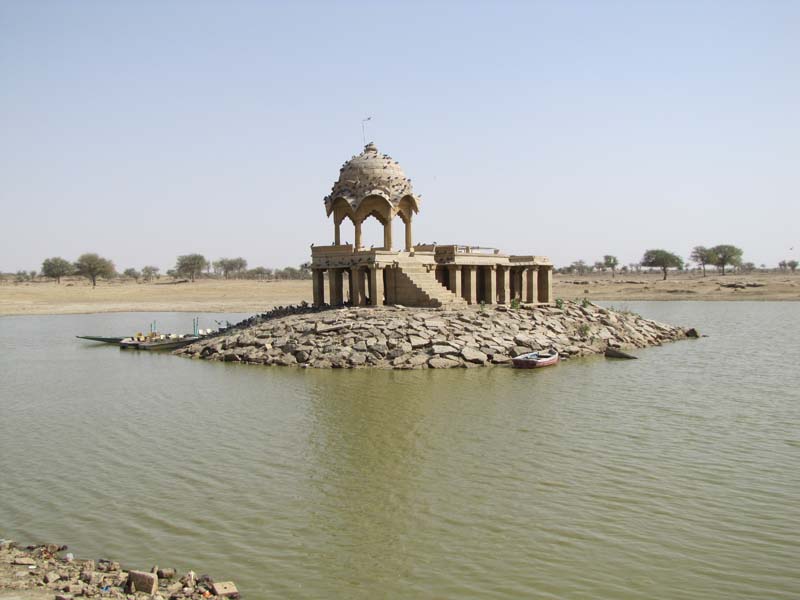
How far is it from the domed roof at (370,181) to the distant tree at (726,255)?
8554cm

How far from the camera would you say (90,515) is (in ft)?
38.5

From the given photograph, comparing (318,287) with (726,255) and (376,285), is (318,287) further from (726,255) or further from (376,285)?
(726,255)

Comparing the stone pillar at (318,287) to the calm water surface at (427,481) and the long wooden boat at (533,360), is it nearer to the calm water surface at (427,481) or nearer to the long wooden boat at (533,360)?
the calm water surface at (427,481)

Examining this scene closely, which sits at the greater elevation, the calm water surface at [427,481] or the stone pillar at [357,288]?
the stone pillar at [357,288]

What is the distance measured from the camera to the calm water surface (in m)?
9.62

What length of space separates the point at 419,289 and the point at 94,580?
2241cm

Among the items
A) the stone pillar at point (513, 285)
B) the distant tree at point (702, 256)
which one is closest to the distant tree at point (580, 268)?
the distant tree at point (702, 256)

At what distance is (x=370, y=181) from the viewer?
32.8 m

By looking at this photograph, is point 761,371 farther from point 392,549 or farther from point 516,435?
point 392,549

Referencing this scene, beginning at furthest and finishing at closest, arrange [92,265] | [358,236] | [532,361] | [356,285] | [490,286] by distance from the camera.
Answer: [92,265] → [490,286] → [358,236] → [356,285] → [532,361]

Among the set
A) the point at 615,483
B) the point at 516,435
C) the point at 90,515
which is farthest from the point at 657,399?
the point at 90,515

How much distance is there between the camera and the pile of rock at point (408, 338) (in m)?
26.6

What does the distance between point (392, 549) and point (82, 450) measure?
8733 millimetres

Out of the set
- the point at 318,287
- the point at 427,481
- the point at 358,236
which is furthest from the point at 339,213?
the point at 427,481
